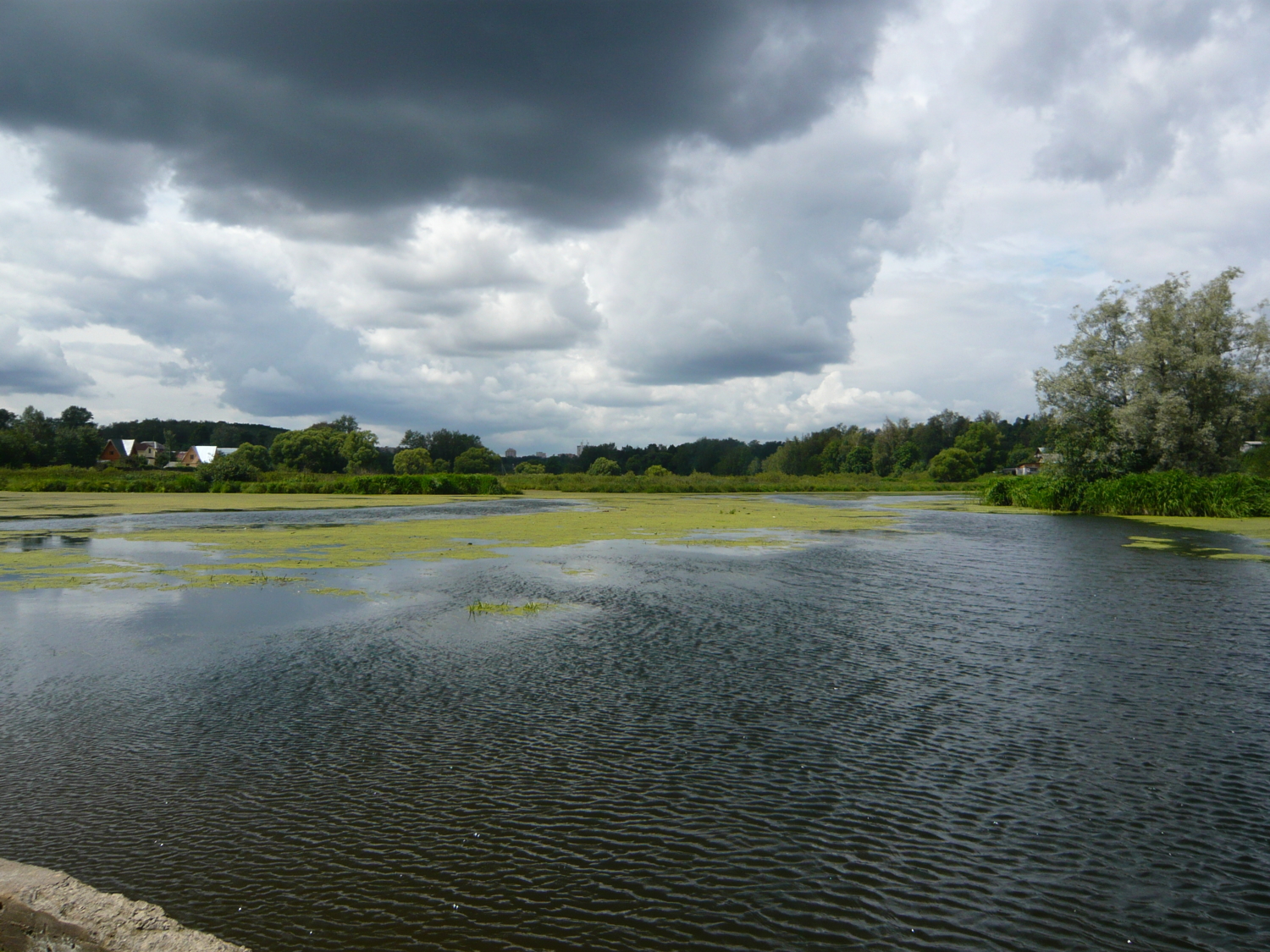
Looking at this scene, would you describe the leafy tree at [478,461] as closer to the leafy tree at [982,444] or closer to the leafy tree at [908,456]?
the leafy tree at [908,456]

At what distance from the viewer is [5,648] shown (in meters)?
9.30

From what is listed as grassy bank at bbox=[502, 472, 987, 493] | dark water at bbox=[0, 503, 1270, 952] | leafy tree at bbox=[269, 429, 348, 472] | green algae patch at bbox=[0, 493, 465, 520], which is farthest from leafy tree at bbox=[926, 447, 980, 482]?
dark water at bbox=[0, 503, 1270, 952]

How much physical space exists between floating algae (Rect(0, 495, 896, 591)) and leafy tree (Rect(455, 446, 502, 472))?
7618cm

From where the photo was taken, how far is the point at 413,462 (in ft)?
356

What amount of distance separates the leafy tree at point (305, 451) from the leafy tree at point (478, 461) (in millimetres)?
18619

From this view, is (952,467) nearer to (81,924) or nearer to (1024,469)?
(1024,469)

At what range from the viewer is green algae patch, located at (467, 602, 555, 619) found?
39.0ft

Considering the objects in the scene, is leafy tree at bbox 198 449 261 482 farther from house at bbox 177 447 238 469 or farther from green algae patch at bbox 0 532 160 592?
house at bbox 177 447 238 469

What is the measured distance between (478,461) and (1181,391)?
91631 millimetres

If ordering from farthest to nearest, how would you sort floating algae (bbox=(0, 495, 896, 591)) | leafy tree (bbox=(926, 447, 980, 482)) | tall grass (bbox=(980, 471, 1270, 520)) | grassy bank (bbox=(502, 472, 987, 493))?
leafy tree (bbox=(926, 447, 980, 482)) < grassy bank (bbox=(502, 472, 987, 493)) < tall grass (bbox=(980, 471, 1270, 520)) < floating algae (bbox=(0, 495, 896, 591))

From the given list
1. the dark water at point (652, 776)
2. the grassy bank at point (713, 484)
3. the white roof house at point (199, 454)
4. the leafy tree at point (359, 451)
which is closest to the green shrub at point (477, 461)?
the leafy tree at point (359, 451)

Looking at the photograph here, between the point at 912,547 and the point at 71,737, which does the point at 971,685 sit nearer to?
the point at 71,737

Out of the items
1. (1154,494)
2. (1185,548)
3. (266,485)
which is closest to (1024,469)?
(1154,494)

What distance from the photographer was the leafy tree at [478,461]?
113m
